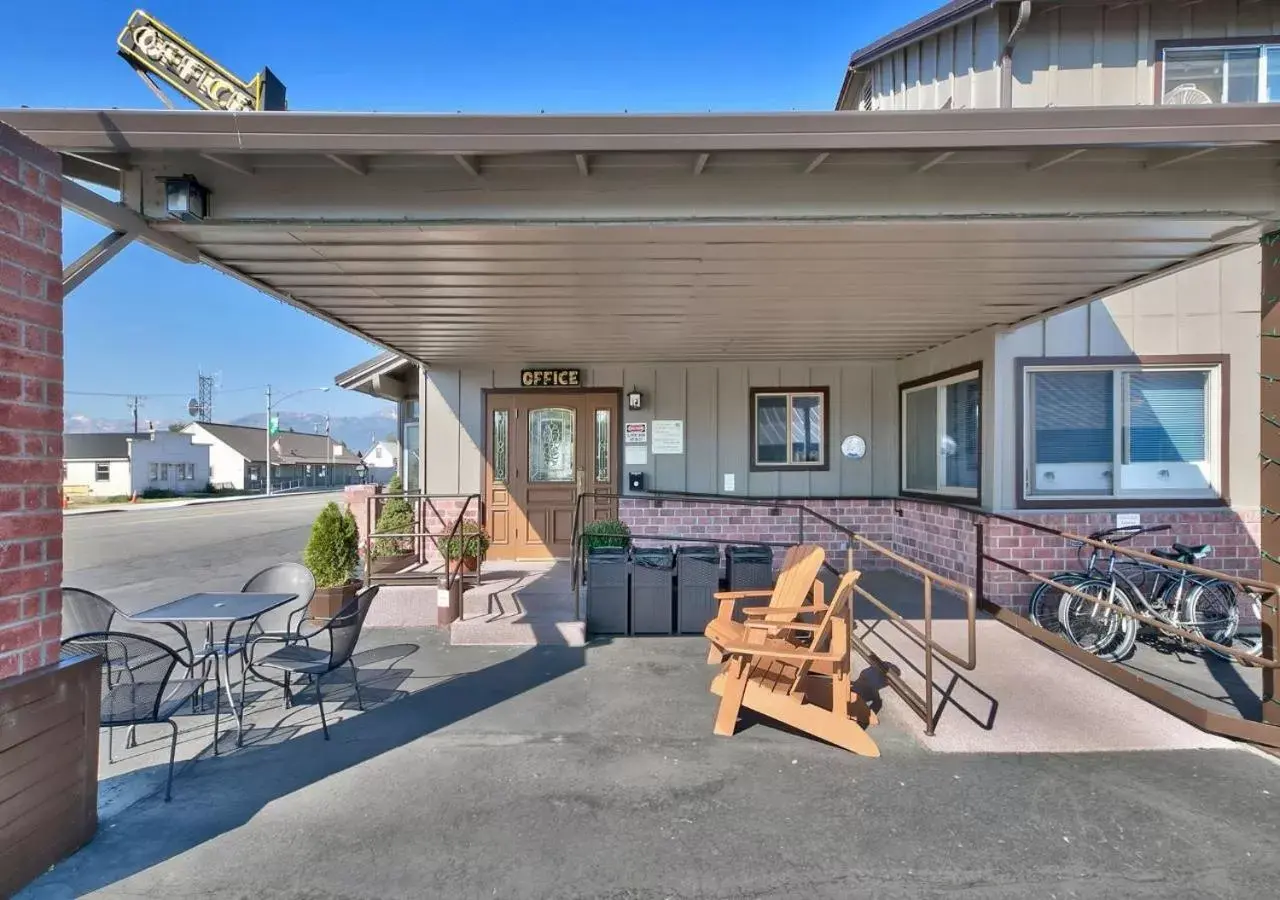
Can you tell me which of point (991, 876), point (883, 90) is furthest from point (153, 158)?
point (883, 90)

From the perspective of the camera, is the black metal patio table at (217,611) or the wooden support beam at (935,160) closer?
the wooden support beam at (935,160)

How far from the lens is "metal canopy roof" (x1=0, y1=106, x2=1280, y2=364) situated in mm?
2934

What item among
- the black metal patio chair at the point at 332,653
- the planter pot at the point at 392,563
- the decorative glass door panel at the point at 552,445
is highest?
the decorative glass door panel at the point at 552,445

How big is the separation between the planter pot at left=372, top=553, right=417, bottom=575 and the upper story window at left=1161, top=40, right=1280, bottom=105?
32.5ft

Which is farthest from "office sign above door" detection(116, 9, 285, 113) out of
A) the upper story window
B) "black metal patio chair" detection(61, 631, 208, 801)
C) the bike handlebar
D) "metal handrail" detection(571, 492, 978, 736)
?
the upper story window

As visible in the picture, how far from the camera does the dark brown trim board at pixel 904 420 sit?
6.49m

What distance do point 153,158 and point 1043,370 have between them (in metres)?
7.17

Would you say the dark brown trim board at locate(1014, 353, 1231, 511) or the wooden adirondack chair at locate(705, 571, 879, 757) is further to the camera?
the dark brown trim board at locate(1014, 353, 1231, 511)

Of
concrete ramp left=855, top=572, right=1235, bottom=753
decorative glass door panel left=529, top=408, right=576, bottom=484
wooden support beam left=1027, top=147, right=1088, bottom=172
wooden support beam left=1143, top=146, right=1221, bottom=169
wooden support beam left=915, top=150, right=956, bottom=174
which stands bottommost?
concrete ramp left=855, top=572, right=1235, bottom=753

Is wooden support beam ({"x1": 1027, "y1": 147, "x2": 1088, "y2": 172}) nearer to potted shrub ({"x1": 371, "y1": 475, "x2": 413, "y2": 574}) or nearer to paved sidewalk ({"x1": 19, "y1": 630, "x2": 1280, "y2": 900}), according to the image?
paved sidewalk ({"x1": 19, "y1": 630, "x2": 1280, "y2": 900})

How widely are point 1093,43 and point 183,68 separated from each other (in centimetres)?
855

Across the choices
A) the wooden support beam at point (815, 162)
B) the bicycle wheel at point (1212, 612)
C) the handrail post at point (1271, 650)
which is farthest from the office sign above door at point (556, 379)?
the handrail post at point (1271, 650)

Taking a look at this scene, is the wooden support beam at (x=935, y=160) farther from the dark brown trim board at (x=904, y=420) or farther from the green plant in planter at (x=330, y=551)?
the green plant in planter at (x=330, y=551)

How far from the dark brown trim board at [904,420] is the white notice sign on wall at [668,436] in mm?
2792
